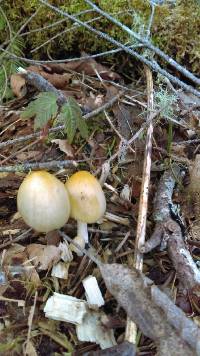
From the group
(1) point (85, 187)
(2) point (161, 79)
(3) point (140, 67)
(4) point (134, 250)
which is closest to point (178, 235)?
(4) point (134, 250)

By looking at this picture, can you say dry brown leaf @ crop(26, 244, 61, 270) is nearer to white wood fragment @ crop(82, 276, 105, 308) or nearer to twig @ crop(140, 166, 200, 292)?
white wood fragment @ crop(82, 276, 105, 308)

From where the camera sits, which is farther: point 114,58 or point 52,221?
point 114,58

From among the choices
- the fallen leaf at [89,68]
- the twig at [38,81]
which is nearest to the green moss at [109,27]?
the fallen leaf at [89,68]

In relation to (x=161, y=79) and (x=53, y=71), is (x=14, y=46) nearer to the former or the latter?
(x=53, y=71)

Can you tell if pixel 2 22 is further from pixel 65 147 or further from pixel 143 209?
pixel 143 209

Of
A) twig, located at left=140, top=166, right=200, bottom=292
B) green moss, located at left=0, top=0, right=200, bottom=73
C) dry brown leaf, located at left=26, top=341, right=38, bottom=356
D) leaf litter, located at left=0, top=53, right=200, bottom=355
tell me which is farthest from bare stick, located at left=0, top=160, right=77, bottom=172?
green moss, located at left=0, top=0, right=200, bottom=73

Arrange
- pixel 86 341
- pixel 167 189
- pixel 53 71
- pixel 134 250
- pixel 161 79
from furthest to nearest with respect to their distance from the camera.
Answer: pixel 53 71 → pixel 161 79 → pixel 167 189 → pixel 134 250 → pixel 86 341

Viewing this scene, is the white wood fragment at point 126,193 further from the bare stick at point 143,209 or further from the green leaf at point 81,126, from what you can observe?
the green leaf at point 81,126

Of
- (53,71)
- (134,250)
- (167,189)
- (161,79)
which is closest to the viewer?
(134,250)
